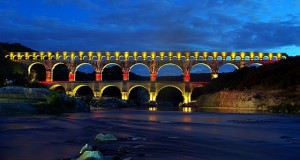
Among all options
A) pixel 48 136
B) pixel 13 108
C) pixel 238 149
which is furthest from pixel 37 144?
pixel 13 108

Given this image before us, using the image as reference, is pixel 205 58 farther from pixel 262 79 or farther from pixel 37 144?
pixel 37 144

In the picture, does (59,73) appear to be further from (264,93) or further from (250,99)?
(264,93)

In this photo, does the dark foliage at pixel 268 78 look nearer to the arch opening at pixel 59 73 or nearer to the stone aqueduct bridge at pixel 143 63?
the stone aqueduct bridge at pixel 143 63

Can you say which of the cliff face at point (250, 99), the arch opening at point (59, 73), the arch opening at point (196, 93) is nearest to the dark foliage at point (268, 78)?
the cliff face at point (250, 99)

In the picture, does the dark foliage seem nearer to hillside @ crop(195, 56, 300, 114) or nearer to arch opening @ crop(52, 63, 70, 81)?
hillside @ crop(195, 56, 300, 114)

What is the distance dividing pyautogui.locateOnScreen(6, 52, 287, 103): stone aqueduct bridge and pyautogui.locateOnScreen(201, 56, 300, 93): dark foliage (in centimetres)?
1956

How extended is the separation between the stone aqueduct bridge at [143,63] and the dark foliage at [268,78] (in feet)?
64.2

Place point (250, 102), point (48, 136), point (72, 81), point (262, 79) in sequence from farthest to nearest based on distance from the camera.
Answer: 1. point (72, 81)
2. point (262, 79)
3. point (250, 102)
4. point (48, 136)

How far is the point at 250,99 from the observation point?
8619 cm

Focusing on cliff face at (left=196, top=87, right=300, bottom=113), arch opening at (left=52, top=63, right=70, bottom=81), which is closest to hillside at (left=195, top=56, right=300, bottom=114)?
cliff face at (left=196, top=87, right=300, bottom=113)

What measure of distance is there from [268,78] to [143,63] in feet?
200

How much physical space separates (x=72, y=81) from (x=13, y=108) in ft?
315

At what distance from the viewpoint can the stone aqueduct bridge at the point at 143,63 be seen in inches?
5517

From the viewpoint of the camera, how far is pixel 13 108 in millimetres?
46312
